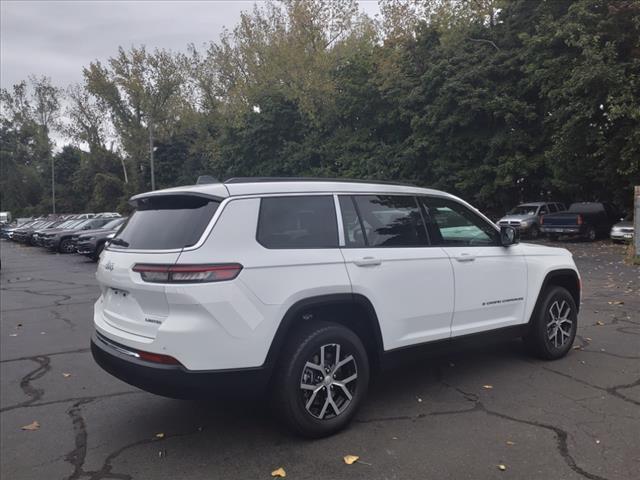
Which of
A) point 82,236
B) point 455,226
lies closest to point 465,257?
point 455,226

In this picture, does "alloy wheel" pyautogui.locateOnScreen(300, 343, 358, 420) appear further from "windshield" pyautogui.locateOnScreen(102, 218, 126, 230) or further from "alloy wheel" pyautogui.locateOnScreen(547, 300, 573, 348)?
"windshield" pyautogui.locateOnScreen(102, 218, 126, 230)

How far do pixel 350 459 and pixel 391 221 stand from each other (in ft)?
6.18

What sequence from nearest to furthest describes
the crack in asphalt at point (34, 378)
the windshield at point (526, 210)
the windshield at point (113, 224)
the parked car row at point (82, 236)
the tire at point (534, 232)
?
1. the crack in asphalt at point (34, 378)
2. the parked car row at point (82, 236)
3. the windshield at point (113, 224)
4. the tire at point (534, 232)
5. the windshield at point (526, 210)

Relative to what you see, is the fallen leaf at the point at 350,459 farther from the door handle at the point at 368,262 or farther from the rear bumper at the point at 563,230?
the rear bumper at the point at 563,230

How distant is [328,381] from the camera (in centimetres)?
381

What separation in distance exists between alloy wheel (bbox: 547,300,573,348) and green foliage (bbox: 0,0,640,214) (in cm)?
1564

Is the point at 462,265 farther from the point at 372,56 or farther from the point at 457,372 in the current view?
the point at 372,56

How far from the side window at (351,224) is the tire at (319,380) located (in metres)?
0.66

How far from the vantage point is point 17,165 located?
75.9 m

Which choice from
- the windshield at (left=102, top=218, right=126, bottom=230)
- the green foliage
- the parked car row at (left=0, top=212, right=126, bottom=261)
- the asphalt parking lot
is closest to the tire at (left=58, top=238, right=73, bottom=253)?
the parked car row at (left=0, top=212, right=126, bottom=261)

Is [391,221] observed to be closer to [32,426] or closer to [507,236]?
[507,236]

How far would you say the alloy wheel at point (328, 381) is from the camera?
3.73 m

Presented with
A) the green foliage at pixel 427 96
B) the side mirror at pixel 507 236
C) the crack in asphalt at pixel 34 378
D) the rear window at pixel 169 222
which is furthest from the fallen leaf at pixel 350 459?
the green foliage at pixel 427 96

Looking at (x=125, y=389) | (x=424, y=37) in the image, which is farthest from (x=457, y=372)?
(x=424, y=37)
